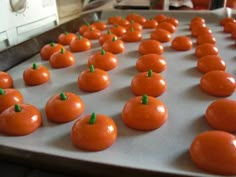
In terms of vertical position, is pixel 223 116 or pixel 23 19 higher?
pixel 23 19

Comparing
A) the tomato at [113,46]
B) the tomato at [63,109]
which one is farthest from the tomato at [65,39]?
the tomato at [63,109]

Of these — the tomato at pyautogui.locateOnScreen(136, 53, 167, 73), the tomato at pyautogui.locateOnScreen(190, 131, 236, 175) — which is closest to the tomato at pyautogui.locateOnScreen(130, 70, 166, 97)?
the tomato at pyautogui.locateOnScreen(136, 53, 167, 73)

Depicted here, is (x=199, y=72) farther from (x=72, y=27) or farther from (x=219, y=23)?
(x=72, y=27)

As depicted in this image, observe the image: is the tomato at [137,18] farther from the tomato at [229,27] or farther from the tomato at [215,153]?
the tomato at [215,153]

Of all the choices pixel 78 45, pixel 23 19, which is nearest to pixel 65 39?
pixel 78 45

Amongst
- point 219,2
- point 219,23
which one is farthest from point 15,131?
point 219,2

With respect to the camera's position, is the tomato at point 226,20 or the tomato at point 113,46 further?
the tomato at point 226,20

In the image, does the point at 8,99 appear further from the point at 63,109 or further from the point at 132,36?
the point at 132,36
